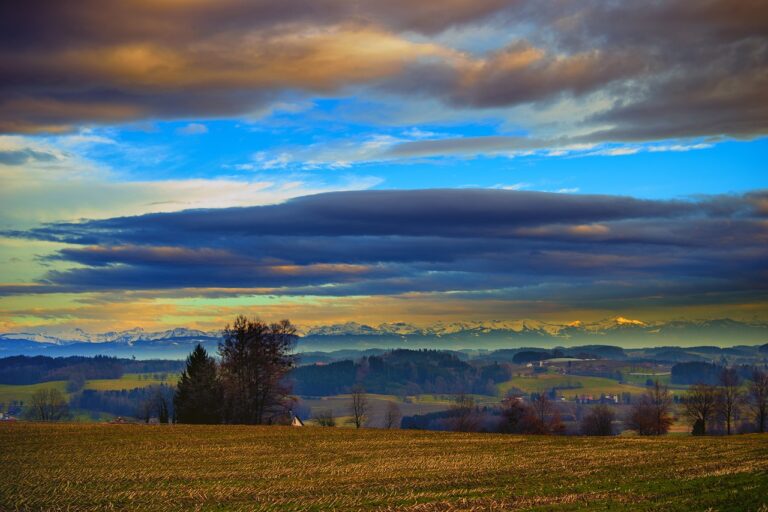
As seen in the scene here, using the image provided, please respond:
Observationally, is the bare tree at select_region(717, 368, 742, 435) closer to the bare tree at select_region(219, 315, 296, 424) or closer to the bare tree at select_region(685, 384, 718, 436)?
the bare tree at select_region(685, 384, 718, 436)

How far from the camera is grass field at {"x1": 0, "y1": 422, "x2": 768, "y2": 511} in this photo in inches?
1372

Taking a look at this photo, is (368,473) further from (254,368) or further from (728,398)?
(728,398)

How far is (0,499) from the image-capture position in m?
37.6

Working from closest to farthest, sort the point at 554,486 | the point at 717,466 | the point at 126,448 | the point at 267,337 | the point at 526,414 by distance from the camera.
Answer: the point at 554,486
the point at 717,466
the point at 126,448
the point at 267,337
the point at 526,414

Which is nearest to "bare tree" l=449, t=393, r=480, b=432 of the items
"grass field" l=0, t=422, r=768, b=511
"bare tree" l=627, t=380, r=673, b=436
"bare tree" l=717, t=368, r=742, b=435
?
"bare tree" l=627, t=380, r=673, b=436

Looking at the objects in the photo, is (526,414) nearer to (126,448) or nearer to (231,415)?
(231,415)

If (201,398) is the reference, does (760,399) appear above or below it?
below

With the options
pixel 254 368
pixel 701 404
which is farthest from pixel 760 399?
pixel 254 368

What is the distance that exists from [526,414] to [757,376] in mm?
45834

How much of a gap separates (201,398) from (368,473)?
65003 mm

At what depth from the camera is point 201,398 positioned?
10869cm

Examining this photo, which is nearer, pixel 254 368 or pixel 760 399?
pixel 254 368

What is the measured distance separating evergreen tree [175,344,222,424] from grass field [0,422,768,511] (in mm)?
26443

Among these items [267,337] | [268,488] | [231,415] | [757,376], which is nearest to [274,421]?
[231,415]
